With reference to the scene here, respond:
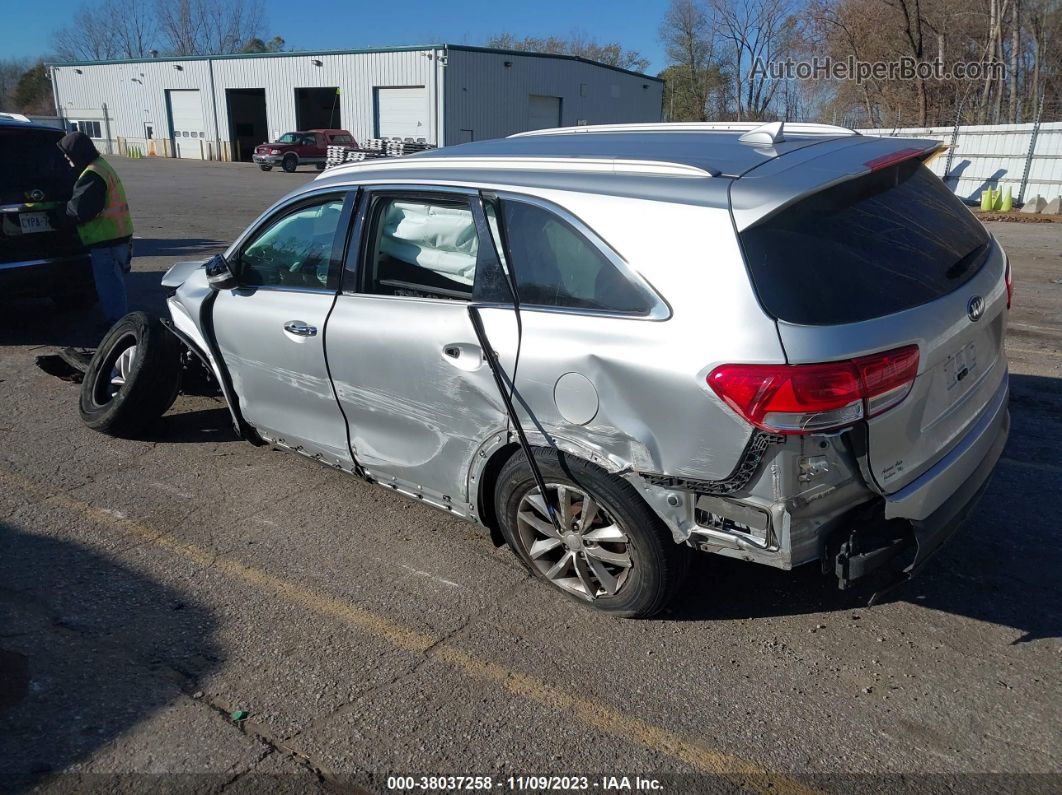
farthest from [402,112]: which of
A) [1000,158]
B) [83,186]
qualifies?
[83,186]

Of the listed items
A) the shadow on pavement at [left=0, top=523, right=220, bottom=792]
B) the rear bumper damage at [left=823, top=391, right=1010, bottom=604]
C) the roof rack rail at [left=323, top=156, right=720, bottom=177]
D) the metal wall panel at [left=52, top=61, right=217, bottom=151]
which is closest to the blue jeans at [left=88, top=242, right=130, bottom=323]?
the shadow on pavement at [left=0, top=523, right=220, bottom=792]

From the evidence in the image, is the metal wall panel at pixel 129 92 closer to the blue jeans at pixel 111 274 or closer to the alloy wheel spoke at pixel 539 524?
the blue jeans at pixel 111 274

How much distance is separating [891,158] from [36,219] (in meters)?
7.05

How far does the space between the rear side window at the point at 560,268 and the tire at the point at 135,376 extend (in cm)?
283

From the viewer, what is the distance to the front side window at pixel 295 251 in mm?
4129

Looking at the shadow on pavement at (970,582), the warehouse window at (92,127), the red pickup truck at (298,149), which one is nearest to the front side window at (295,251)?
the shadow on pavement at (970,582)

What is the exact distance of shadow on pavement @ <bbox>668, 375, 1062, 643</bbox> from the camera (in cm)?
343

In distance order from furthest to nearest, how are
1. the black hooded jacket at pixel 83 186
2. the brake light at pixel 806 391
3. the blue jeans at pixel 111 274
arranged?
the blue jeans at pixel 111 274 < the black hooded jacket at pixel 83 186 < the brake light at pixel 806 391

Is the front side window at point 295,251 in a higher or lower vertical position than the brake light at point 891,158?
lower

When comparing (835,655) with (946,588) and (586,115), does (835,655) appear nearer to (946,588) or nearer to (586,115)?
(946,588)

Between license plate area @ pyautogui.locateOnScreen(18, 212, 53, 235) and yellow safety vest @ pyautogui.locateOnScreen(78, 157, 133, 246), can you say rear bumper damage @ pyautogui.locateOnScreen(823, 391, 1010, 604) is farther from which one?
license plate area @ pyautogui.locateOnScreen(18, 212, 53, 235)

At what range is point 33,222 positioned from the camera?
7355 millimetres

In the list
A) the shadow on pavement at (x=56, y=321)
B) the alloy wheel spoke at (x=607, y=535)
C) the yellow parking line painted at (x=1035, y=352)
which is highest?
the alloy wheel spoke at (x=607, y=535)

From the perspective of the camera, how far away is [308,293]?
4133mm
